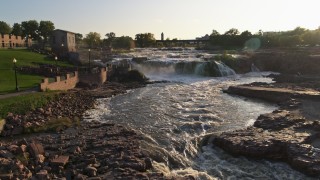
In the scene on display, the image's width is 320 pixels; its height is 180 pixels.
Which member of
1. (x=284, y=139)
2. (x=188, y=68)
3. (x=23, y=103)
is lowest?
(x=284, y=139)

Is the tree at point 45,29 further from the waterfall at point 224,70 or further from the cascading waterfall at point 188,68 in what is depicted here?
the waterfall at point 224,70

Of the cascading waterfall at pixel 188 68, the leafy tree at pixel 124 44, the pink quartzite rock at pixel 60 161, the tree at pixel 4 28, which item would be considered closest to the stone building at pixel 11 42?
the tree at pixel 4 28

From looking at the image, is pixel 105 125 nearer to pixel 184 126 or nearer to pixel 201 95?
pixel 184 126

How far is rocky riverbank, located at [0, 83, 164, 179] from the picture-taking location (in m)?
16.2

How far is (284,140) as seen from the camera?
66.0ft

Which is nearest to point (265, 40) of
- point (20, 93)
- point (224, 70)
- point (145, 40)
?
point (145, 40)

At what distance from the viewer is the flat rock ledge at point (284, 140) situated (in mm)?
18141

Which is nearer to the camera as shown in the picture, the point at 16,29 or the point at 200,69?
the point at 200,69

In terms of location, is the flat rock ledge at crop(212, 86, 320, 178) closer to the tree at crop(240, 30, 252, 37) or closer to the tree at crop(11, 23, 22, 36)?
the tree at crop(11, 23, 22, 36)

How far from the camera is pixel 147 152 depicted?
1920cm

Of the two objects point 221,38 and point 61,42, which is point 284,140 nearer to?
point 61,42

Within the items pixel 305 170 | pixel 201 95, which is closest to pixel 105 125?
pixel 305 170

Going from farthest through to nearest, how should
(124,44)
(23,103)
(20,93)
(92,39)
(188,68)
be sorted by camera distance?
(92,39), (124,44), (188,68), (20,93), (23,103)

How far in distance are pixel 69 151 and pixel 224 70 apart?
4444 centimetres
